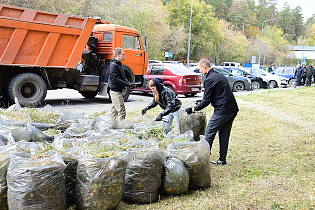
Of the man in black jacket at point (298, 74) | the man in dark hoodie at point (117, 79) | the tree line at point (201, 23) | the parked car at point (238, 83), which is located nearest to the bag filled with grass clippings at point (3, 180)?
the man in dark hoodie at point (117, 79)

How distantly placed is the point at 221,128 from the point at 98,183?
8.89ft

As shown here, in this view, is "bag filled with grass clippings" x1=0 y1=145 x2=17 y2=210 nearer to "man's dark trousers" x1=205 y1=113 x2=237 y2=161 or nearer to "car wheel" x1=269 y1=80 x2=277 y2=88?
"man's dark trousers" x1=205 y1=113 x2=237 y2=161

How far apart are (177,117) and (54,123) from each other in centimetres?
231

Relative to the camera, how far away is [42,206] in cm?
323

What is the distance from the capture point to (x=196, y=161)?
4.34 metres

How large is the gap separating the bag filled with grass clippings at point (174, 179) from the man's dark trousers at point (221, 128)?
139 cm

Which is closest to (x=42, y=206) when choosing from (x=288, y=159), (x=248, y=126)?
(x=288, y=159)

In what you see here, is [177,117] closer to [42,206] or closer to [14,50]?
[42,206]

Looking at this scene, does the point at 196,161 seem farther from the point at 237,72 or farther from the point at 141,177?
the point at 237,72

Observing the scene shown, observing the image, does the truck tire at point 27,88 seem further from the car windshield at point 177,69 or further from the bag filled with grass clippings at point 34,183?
the bag filled with grass clippings at point 34,183

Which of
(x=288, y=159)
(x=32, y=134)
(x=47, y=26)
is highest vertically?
(x=47, y=26)

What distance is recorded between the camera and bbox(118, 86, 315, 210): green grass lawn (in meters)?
3.93

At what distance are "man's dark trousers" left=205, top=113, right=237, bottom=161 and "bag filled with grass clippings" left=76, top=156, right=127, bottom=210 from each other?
2231 millimetres

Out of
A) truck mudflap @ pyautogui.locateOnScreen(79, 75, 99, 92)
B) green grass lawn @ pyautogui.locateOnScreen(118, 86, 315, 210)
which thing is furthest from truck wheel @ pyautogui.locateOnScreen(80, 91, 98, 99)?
green grass lawn @ pyautogui.locateOnScreen(118, 86, 315, 210)
